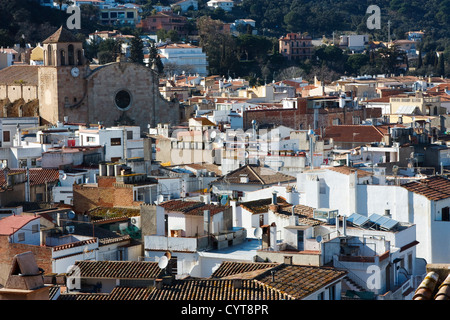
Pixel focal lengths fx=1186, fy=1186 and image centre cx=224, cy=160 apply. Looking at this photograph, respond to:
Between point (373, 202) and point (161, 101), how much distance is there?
32823 millimetres

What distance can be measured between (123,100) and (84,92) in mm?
2156

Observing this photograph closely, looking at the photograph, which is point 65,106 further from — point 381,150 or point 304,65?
point 304,65

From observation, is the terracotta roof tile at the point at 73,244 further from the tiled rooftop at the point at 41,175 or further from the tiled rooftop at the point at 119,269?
the tiled rooftop at the point at 41,175

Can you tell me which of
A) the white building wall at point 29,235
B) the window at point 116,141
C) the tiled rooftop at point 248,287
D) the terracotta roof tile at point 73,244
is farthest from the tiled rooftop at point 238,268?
the window at point 116,141

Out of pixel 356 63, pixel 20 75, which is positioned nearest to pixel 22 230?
pixel 20 75

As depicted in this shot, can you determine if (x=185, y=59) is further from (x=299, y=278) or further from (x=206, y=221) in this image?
(x=299, y=278)

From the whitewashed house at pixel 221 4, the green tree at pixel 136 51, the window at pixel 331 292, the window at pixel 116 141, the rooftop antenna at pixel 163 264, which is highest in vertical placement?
the whitewashed house at pixel 221 4

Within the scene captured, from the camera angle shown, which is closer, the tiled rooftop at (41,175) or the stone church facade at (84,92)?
the tiled rooftop at (41,175)

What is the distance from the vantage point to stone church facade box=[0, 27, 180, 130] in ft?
167

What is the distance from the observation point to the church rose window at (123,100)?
53125 mm

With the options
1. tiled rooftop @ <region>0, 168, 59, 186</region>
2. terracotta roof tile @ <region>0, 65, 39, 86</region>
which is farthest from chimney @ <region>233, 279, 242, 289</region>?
terracotta roof tile @ <region>0, 65, 39, 86</region>

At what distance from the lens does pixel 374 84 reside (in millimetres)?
77438

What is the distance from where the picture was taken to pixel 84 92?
51.9 metres

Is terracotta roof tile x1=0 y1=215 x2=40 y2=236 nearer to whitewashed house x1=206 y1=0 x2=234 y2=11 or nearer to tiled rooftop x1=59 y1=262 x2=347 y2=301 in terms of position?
tiled rooftop x1=59 y1=262 x2=347 y2=301
